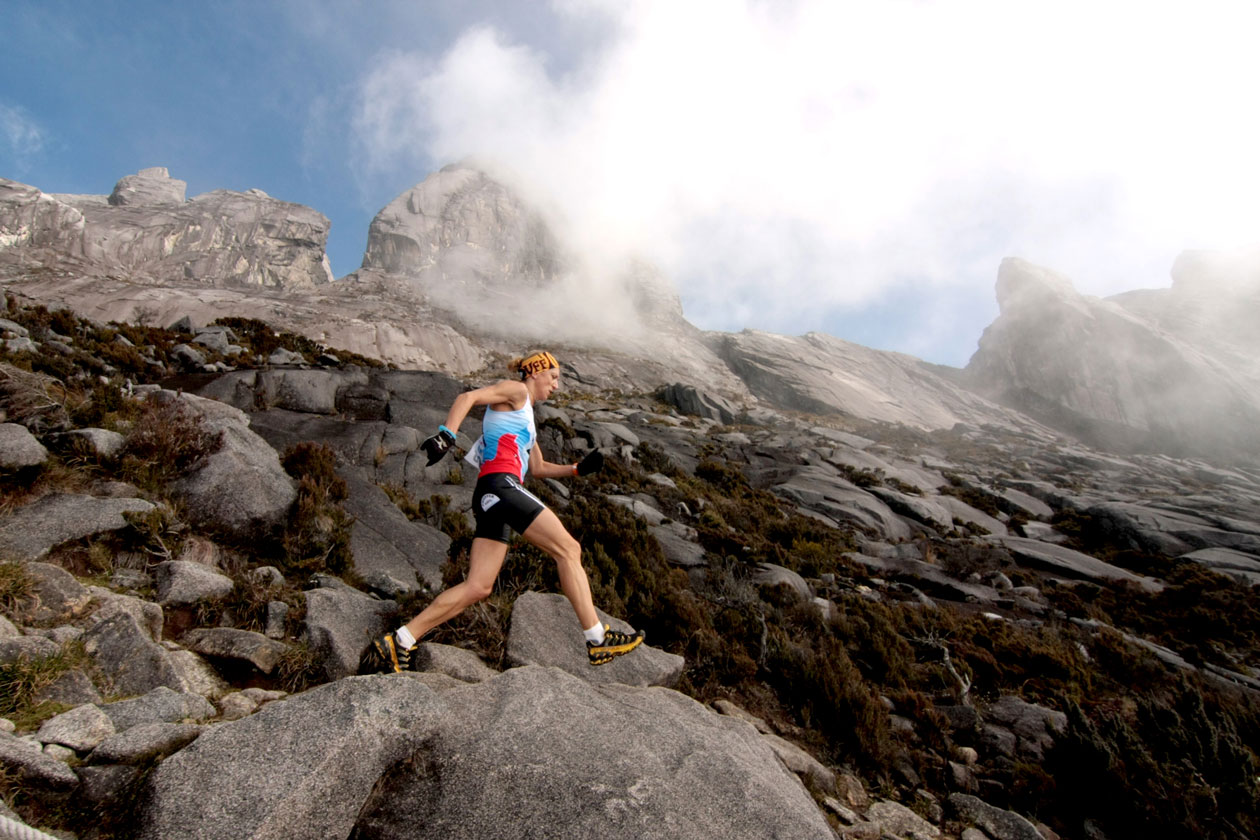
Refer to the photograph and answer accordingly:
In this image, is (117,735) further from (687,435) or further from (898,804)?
(687,435)

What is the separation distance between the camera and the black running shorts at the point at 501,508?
387cm

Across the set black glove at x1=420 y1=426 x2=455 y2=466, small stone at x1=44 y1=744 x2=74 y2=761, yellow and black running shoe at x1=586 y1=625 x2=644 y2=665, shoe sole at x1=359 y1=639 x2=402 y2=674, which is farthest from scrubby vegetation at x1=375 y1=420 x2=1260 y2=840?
small stone at x1=44 y1=744 x2=74 y2=761

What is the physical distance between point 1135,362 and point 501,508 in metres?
94.7

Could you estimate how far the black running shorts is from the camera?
12.7 feet

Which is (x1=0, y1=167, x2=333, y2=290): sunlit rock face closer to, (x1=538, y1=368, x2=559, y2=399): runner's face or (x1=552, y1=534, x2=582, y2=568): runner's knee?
(x1=538, y1=368, x2=559, y2=399): runner's face

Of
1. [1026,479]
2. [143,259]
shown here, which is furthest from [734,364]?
[143,259]

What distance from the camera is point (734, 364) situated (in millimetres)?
72438

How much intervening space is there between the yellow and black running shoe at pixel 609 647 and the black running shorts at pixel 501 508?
1.06m

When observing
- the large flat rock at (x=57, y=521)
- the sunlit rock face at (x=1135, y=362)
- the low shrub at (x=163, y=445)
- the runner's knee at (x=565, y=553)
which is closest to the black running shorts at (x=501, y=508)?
the runner's knee at (x=565, y=553)

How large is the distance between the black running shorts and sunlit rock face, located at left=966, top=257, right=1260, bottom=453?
84155 millimetres

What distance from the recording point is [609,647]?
157 inches

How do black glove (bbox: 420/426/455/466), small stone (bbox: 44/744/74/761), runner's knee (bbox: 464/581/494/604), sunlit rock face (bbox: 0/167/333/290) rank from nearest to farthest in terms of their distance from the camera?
small stone (bbox: 44/744/74/761) < black glove (bbox: 420/426/455/466) < runner's knee (bbox: 464/581/494/604) < sunlit rock face (bbox: 0/167/333/290)

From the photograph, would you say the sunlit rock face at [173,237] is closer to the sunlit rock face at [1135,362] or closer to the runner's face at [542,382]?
the runner's face at [542,382]

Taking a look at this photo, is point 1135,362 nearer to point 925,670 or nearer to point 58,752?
point 925,670
